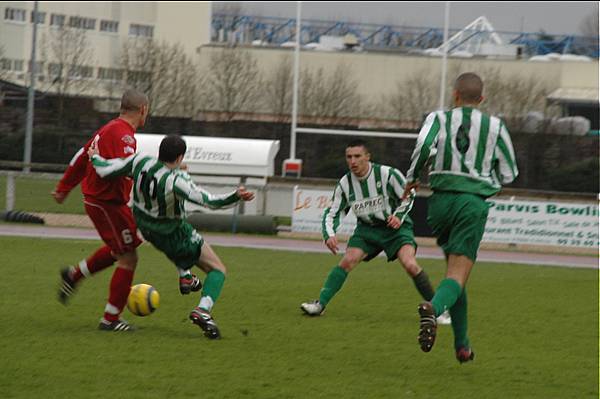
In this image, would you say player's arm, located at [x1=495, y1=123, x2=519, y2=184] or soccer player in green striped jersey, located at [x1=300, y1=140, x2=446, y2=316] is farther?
soccer player in green striped jersey, located at [x1=300, y1=140, x2=446, y2=316]

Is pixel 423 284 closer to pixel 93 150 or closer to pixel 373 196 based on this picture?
pixel 373 196

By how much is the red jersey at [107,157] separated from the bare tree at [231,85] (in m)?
40.8

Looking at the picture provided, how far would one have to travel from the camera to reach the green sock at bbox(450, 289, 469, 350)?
8.41m

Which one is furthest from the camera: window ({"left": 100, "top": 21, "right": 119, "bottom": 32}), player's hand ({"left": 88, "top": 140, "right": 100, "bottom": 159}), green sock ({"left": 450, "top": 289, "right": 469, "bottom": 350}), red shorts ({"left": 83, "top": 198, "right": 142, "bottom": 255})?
window ({"left": 100, "top": 21, "right": 119, "bottom": 32})

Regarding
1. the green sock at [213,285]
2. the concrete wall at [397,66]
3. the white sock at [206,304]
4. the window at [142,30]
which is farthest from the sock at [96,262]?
the window at [142,30]

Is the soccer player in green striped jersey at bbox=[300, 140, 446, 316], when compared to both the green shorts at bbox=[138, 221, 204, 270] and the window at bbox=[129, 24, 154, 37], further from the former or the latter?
the window at bbox=[129, 24, 154, 37]

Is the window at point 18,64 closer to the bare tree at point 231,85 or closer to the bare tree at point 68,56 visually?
the bare tree at point 68,56

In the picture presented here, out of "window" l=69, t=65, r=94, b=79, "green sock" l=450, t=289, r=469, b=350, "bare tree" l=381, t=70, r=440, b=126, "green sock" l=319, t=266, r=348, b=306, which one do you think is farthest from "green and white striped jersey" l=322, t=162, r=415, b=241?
"window" l=69, t=65, r=94, b=79

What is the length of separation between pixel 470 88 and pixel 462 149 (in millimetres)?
409

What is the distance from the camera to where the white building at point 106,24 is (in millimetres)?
67438

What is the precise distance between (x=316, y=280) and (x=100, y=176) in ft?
22.7

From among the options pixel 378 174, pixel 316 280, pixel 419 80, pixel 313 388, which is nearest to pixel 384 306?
pixel 378 174

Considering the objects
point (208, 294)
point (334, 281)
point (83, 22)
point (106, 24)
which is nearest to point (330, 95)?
point (83, 22)

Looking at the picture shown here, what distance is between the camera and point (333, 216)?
38.5ft
